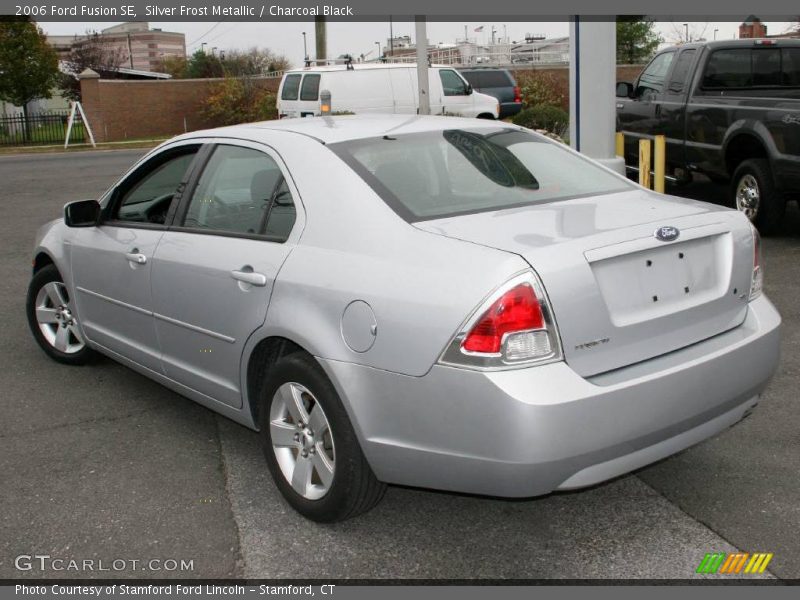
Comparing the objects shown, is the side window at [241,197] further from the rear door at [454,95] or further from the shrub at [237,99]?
the shrub at [237,99]

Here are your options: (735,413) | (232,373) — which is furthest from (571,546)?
(232,373)

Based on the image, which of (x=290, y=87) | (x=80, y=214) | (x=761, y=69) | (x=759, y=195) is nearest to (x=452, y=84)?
(x=290, y=87)

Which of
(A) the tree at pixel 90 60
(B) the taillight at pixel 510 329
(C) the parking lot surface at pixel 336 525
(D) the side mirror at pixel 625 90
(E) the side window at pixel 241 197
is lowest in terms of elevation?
(C) the parking lot surface at pixel 336 525

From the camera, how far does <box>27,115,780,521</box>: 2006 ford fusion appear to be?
3.18m

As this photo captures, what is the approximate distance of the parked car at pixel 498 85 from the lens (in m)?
30.0

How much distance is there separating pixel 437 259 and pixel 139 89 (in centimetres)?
3930

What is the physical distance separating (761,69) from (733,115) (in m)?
1.04

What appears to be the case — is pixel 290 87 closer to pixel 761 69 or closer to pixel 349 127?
pixel 761 69

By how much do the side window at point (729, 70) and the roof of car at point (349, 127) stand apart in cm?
672

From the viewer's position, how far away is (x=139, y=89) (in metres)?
40.0

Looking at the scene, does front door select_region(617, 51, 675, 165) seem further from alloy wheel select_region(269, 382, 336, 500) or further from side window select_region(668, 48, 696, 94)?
alloy wheel select_region(269, 382, 336, 500)

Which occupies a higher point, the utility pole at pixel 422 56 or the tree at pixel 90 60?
the tree at pixel 90 60

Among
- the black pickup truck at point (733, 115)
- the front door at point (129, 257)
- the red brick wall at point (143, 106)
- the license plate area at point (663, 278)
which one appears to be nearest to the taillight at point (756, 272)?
the license plate area at point (663, 278)

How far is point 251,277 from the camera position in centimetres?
400
